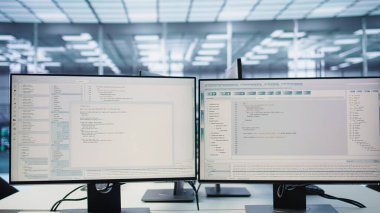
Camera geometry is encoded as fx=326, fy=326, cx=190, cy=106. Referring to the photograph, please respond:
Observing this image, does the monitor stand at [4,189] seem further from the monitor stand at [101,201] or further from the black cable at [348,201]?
the black cable at [348,201]

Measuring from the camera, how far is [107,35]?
6.62 meters

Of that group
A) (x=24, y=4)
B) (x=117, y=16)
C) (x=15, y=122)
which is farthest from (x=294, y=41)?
(x=15, y=122)

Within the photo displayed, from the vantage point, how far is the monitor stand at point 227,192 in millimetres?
1350

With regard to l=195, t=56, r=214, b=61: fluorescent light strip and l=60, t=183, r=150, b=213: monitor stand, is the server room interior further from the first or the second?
l=60, t=183, r=150, b=213: monitor stand

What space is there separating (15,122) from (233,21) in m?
5.82

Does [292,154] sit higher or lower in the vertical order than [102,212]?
higher

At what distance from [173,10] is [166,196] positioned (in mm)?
4954

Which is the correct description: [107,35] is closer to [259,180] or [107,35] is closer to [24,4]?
[24,4]

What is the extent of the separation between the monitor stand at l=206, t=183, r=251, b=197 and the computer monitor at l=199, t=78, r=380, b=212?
29 centimetres

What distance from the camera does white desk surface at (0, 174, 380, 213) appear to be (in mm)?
1183

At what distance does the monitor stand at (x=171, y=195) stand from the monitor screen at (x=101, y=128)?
229mm

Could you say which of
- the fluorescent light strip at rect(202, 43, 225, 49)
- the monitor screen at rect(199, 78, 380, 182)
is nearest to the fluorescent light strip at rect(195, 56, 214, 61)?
the fluorescent light strip at rect(202, 43, 225, 49)

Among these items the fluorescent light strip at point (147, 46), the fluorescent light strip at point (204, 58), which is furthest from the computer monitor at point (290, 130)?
the fluorescent light strip at point (204, 58)

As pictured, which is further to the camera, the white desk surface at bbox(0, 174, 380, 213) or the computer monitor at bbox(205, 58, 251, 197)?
the computer monitor at bbox(205, 58, 251, 197)
